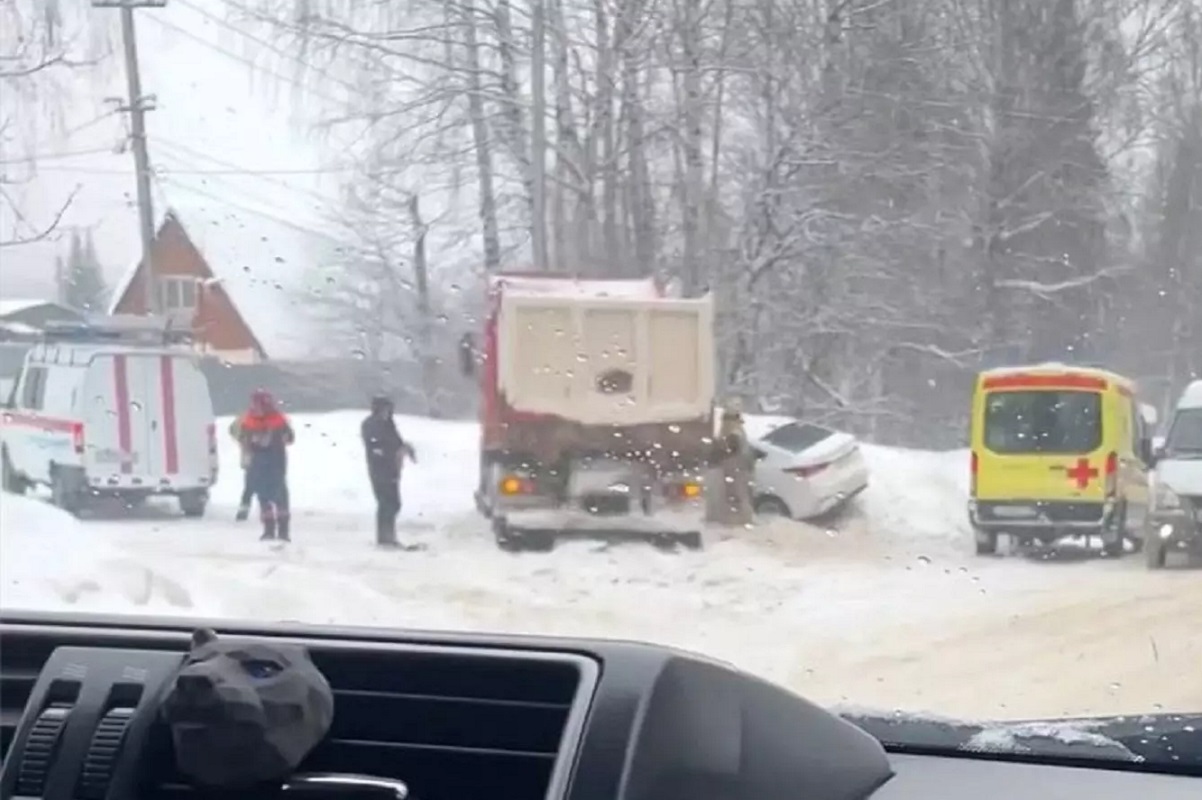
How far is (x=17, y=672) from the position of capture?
97.3 inches

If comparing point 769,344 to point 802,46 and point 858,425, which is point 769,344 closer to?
point 858,425

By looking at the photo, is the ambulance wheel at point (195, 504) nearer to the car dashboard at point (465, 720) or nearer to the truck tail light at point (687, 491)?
the truck tail light at point (687, 491)

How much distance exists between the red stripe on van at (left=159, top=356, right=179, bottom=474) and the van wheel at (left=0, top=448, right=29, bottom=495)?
2.07ft

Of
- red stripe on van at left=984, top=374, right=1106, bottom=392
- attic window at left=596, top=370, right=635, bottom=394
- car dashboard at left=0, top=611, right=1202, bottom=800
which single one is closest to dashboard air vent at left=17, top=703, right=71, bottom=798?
car dashboard at left=0, top=611, right=1202, bottom=800

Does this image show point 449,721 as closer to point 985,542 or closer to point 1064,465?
point 985,542

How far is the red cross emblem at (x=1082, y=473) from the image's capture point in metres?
6.50

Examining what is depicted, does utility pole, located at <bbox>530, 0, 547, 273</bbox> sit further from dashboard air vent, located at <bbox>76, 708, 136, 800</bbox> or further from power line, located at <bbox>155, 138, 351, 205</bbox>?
dashboard air vent, located at <bbox>76, 708, 136, 800</bbox>

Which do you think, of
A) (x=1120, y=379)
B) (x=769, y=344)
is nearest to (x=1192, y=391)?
(x=1120, y=379)

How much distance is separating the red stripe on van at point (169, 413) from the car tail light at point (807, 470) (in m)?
2.41

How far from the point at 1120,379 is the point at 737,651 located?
6.36ft

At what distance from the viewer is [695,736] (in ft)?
6.92

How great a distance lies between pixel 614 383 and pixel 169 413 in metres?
1.96

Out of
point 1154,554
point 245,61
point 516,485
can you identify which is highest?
point 245,61

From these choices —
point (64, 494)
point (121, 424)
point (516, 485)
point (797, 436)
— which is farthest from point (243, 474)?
point (797, 436)
